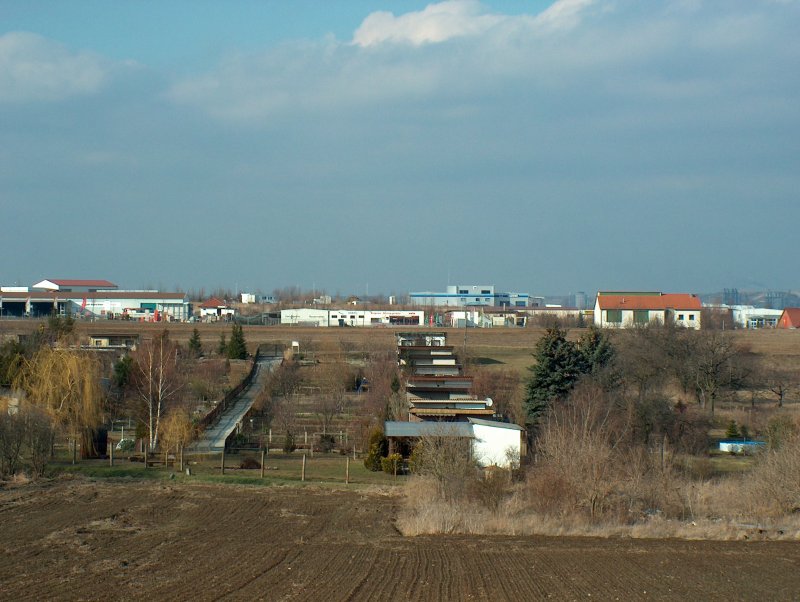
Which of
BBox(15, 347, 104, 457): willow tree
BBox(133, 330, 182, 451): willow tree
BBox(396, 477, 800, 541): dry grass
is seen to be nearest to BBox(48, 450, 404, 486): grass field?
BBox(15, 347, 104, 457): willow tree

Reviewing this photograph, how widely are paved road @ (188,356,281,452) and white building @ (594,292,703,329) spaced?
3668 cm

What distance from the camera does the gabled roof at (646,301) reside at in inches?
3002

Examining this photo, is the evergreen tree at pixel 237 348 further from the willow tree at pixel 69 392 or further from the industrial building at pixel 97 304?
the industrial building at pixel 97 304

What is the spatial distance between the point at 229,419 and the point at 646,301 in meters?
52.0

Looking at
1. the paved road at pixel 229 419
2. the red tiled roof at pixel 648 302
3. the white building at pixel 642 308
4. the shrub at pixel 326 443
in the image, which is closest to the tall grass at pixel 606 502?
the shrub at pixel 326 443

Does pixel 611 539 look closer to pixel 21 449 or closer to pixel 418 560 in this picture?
pixel 418 560

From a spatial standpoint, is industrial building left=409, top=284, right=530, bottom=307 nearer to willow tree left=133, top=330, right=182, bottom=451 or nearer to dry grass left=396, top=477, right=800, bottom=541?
willow tree left=133, top=330, right=182, bottom=451

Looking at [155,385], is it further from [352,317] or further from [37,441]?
[352,317]

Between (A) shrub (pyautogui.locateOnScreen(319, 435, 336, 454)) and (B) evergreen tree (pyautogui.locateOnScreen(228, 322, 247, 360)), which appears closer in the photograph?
(A) shrub (pyautogui.locateOnScreen(319, 435, 336, 454))

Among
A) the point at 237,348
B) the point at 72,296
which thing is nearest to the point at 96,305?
the point at 72,296

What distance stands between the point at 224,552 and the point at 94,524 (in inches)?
155

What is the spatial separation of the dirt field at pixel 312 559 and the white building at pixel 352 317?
7015 cm

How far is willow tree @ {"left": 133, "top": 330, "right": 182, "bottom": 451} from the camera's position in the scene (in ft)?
101

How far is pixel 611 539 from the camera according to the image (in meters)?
17.8
